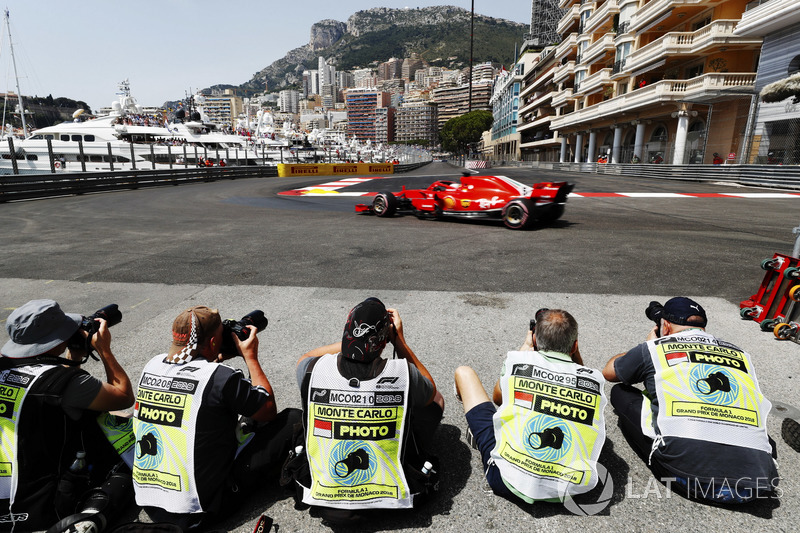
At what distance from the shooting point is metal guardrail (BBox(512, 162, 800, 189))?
19.2 meters

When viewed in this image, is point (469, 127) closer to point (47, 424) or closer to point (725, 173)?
point (725, 173)

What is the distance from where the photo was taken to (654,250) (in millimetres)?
7480

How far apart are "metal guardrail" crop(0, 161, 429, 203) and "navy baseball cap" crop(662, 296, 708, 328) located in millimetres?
20601

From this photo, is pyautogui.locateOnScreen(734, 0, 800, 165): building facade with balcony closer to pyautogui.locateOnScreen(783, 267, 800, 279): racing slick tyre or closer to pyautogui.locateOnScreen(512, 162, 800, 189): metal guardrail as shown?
pyautogui.locateOnScreen(512, 162, 800, 189): metal guardrail

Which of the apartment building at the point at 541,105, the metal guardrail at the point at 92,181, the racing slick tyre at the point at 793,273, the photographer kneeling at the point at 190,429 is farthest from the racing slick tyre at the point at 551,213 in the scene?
the apartment building at the point at 541,105

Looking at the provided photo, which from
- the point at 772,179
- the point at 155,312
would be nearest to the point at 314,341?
the point at 155,312

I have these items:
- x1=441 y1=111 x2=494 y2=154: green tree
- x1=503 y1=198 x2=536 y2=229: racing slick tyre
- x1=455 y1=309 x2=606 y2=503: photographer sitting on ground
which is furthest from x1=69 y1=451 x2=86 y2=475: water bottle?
x1=441 y1=111 x2=494 y2=154: green tree

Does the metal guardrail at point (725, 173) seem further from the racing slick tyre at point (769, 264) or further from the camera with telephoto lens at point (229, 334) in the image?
the camera with telephoto lens at point (229, 334)

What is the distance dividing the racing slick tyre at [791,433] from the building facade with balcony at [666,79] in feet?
90.2

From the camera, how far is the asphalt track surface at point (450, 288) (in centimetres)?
229

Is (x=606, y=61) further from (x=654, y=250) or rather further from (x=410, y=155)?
(x=654, y=250)

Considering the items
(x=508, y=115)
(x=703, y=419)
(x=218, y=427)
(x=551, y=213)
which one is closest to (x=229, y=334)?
(x=218, y=427)

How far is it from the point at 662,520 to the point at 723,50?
120 feet

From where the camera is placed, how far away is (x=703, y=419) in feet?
7.13
